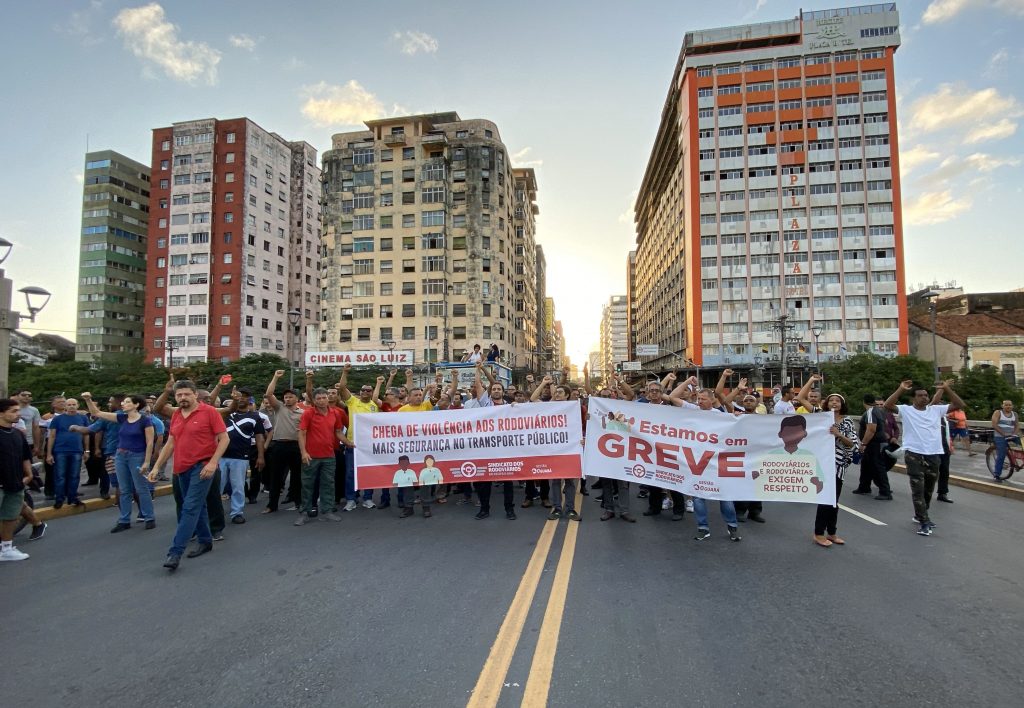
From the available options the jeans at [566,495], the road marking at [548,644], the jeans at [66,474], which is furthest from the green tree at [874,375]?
the jeans at [66,474]

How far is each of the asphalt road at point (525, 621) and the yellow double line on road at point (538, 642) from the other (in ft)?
0.10

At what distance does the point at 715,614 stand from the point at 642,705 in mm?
1511

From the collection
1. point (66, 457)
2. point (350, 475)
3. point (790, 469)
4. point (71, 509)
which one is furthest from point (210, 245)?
point (790, 469)

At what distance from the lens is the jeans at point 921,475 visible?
6721 millimetres

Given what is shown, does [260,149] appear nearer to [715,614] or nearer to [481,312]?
[481,312]

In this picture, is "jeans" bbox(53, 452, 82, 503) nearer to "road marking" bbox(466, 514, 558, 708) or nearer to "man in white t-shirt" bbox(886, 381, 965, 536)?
"road marking" bbox(466, 514, 558, 708)

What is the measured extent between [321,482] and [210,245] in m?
71.7

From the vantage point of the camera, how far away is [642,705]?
2.84 meters

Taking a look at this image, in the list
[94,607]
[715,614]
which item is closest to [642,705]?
[715,614]

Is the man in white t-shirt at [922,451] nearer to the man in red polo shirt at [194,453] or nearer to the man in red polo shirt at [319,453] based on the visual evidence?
the man in red polo shirt at [319,453]

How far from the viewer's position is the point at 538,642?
11.7ft

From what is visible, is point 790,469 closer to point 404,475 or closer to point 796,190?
point 404,475

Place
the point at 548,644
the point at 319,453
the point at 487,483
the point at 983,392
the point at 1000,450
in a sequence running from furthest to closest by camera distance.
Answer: the point at 983,392, the point at 1000,450, the point at 487,483, the point at 319,453, the point at 548,644

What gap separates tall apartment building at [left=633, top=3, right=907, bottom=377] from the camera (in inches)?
2292
